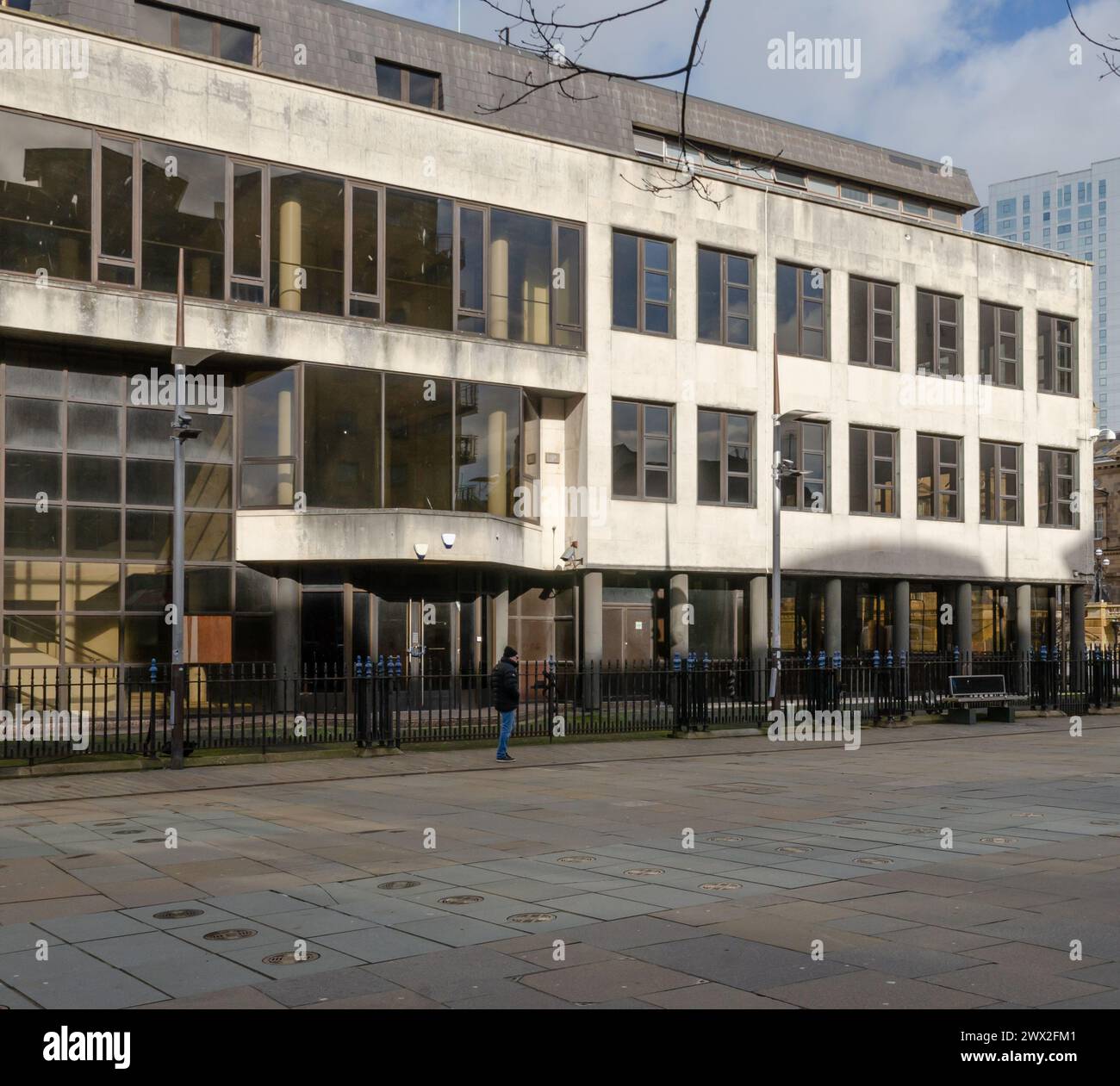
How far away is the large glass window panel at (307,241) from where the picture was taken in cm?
2806

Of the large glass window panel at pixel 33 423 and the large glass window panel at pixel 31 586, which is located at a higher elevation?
the large glass window panel at pixel 33 423

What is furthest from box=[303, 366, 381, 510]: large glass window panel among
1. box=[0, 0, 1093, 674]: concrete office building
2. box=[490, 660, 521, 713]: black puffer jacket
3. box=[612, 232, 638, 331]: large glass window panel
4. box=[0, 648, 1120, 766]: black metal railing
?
box=[490, 660, 521, 713]: black puffer jacket

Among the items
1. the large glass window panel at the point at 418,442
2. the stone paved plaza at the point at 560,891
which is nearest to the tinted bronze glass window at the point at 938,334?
the large glass window panel at the point at 418,442

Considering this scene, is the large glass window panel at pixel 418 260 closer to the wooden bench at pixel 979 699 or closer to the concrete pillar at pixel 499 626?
the concrete pillar at pixel 499 626

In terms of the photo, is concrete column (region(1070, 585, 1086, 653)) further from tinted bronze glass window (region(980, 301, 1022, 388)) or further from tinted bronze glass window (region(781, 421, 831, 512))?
tinted bronze glass window (region(781, 421, 831, 512))

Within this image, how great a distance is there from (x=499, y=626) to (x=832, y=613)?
1060 centimetres

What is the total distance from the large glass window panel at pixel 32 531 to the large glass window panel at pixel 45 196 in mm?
4673

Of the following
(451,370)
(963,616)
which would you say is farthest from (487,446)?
(963,616)

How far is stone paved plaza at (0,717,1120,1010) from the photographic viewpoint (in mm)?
7098

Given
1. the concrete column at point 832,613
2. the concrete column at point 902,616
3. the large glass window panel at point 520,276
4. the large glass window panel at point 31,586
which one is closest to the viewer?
the large glass window panel at point 31,586

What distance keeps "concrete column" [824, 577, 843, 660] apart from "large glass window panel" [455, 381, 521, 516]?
34.5 ft
